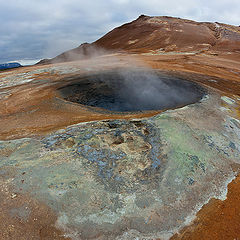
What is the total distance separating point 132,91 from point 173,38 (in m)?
24.5

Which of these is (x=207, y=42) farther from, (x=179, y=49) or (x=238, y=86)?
(x=238, y=86)

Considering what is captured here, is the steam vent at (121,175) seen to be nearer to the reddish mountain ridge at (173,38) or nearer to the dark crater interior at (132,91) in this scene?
the dark crater interior at (132,91)

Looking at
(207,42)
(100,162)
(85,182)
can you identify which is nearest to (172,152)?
(100,162)

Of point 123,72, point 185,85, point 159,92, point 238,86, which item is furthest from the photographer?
point 123,72

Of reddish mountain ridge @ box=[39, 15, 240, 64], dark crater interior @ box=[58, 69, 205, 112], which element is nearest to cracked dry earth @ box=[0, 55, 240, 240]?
dark crater interior @ box=[58, 69, 205, 112]

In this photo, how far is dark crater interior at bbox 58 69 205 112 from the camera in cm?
823

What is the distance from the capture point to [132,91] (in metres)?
9.86

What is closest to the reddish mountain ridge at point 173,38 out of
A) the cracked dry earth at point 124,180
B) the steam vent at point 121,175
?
the steam vent at point 121,175

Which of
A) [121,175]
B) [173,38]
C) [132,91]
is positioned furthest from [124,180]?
[173,38]

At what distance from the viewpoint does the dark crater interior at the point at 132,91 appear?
8234mm

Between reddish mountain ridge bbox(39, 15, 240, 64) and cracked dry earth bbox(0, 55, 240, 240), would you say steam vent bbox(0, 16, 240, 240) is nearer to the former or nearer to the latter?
cracked dry earth bbox(0, 55, 240, 240)

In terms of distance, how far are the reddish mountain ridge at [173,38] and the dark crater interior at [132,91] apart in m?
15.0

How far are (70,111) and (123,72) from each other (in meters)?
7.06

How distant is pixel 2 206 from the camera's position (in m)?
3.25
